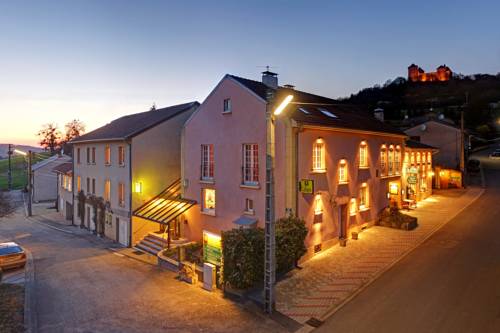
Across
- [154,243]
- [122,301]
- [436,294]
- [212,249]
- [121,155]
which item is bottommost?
[122,301]

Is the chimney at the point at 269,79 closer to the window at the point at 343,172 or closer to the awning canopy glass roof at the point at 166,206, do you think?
the window at the point at 343,172

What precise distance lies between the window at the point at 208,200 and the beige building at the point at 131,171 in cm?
639

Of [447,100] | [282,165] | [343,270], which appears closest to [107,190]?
[282,165]

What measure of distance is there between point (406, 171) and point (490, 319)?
18850 mm

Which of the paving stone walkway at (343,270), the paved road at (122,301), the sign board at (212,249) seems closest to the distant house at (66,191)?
the paved road at (122,301)

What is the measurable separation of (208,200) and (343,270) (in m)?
9.54

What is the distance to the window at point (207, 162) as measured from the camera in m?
20.8

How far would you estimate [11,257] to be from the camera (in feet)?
62.8

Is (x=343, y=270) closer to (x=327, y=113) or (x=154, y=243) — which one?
(x=327, y=113)

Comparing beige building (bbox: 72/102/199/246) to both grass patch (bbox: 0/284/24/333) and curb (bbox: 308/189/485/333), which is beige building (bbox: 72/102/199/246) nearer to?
grass patch (bbox: 0/284/24/333)

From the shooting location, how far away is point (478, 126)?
80.1 m

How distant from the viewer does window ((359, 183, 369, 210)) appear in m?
21.4

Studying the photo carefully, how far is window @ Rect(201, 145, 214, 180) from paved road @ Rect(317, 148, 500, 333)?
1154 centimetres

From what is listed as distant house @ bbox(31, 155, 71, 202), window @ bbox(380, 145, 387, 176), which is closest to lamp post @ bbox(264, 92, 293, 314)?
window @ bbox(380, 145, 387, 176)
